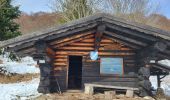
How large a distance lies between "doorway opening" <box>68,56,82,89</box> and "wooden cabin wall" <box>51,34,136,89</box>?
3.40 m

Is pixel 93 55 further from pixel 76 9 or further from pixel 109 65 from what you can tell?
pixel 76 9

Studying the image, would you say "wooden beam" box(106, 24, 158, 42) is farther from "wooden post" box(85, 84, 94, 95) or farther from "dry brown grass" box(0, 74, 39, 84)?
"dry brown grass" box(0, 74, 39, 84)

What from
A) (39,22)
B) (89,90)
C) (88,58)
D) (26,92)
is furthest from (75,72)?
(39,22)

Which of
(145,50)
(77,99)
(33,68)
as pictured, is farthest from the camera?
(33,68)

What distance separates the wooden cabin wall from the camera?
16.4 m

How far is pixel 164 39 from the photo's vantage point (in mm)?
15188

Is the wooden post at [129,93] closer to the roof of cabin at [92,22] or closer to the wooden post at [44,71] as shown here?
the roof of cabin at [92,22]

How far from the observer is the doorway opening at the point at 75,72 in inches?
786

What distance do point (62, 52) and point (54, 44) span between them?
1.83ft

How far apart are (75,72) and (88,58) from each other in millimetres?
4233

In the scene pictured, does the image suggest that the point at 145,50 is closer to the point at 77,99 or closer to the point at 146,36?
the point at 146,36

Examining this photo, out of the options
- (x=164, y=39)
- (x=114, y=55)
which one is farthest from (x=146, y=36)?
(x=114, y=55)

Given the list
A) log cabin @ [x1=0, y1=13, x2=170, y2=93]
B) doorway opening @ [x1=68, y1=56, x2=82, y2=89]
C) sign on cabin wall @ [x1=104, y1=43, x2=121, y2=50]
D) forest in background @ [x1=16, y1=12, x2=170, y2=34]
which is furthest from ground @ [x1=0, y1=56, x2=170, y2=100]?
forest in background @ [x1=16, y1=12, x2=170, y2=34]

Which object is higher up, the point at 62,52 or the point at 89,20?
the point at 89,20
